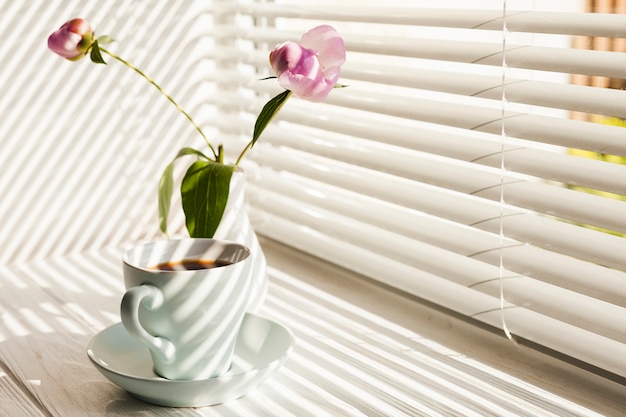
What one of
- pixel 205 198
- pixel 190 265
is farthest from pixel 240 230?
pixel 190 265

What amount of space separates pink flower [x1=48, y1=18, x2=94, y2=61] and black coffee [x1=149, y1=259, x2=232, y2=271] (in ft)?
0.82

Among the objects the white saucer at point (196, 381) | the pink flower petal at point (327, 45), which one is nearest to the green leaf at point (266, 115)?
the pink flower petal at point (327, 45)

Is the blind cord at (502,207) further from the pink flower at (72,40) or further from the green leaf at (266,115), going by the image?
the pink flower at (72,40)

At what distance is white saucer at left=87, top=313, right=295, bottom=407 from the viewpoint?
69 cm

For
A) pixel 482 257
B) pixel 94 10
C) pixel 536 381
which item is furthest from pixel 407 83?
pixel 94 10

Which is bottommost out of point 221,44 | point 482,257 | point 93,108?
point 482,257

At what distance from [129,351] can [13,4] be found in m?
0.54

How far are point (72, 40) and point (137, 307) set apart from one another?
31 cm

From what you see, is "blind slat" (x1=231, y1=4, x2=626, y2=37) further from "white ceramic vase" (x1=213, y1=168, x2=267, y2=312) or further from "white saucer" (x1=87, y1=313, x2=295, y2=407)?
"white saucer" (x1=87, y1=313, x2=295, y2=407)

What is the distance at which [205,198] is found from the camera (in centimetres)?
86

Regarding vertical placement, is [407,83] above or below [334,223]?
above

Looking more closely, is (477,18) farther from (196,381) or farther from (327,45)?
(196,381)

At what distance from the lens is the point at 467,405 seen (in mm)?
709

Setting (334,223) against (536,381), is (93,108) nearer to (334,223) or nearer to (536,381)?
(334,223)
